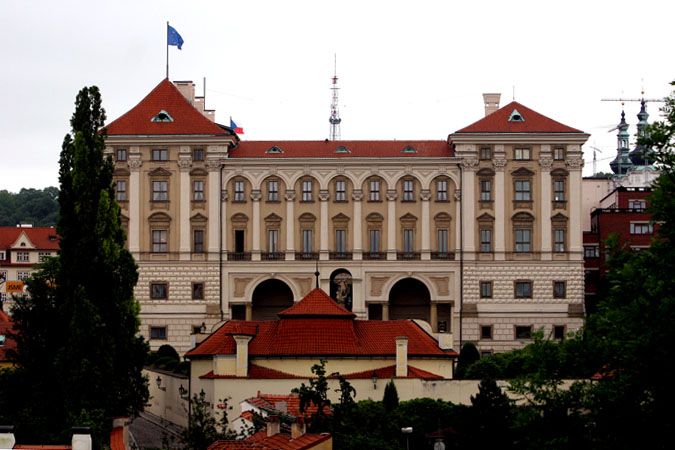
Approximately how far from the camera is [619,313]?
41062 millimetres

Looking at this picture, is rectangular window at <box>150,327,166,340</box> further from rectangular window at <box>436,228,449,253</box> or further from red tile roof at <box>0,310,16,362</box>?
red tile roof at <box>0,310,16,362</box>

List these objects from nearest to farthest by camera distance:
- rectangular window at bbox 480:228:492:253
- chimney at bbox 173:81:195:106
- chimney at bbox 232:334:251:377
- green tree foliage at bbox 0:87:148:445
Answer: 1. green tree foliage at bbox 0:87:148:445
2. chimney at bbox 232:334:251:377
3. rectangular window at bbox 480:228:492:253
4. chimney at bbox 173:81:195:106

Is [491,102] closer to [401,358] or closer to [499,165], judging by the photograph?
[499,165]

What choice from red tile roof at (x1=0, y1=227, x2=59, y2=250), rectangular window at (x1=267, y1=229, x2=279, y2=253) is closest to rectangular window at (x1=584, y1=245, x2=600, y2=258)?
rectangular window at (x1=267, y1=229, x2=279, y2=253)

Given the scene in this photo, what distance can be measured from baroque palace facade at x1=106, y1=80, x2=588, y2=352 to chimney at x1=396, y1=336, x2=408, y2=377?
36.1 metres

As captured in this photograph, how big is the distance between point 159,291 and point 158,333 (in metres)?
2.82

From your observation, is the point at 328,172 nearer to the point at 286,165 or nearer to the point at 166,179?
the point at 286,165

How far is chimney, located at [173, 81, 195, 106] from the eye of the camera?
10969 cm

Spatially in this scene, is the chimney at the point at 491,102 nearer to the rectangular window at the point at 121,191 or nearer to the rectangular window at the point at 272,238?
the rectangular window at the point at 272,238

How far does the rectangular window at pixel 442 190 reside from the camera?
103500 millimetres

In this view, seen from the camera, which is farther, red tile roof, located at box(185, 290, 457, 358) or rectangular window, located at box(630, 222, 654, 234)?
rectangular window, located at box(630, 222, 654, 234)

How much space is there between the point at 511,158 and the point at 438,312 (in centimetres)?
1137

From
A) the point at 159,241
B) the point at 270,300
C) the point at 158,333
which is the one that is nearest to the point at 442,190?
the point at 270,300

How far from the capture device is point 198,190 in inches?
4085
